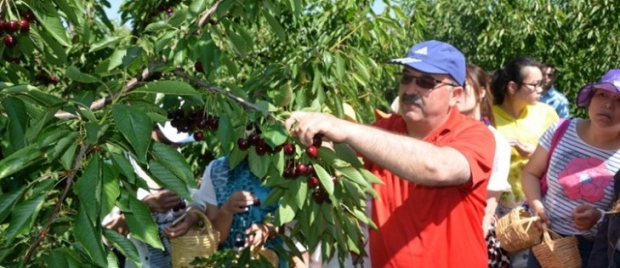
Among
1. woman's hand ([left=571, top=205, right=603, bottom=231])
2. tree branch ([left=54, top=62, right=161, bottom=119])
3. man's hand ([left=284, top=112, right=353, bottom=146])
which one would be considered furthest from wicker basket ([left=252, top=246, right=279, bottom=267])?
woman's hand ([left=571, top=205, right=603, bottom=231])

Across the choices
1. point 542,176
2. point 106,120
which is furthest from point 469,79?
point 106,120

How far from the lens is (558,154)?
3.84 meters

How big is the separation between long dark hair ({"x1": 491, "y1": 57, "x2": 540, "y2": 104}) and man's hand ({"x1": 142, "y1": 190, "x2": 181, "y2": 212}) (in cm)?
220

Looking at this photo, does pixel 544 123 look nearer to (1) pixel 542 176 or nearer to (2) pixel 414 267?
(1) pixel 542 176

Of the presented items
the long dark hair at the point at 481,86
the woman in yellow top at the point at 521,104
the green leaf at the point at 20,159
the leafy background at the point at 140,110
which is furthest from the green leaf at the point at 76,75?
the woman in yellow top at the point at 521,104

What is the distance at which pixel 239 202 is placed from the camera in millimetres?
3570

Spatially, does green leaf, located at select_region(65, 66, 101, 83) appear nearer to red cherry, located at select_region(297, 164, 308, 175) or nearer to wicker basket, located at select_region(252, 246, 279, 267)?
red cherry, located at select_region(297, 164, 308, 175)

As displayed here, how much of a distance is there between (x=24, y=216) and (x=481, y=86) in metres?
3.26

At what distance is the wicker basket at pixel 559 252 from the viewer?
3.68 metres

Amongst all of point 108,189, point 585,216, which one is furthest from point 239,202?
point 108,189

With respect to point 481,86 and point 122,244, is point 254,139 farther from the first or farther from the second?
point 481,86

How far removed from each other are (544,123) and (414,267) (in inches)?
98.1

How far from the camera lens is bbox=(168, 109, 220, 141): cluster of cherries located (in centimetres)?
265

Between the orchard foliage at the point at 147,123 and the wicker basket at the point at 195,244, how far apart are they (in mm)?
528
